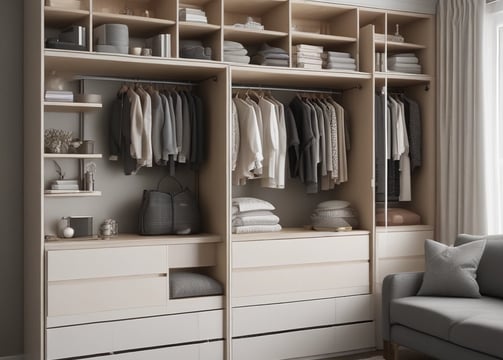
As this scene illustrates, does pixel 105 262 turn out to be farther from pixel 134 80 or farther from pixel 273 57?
pixel 273 57

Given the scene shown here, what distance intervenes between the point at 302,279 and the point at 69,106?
80.5 inches

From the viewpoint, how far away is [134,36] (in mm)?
4945

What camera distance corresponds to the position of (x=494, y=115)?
16.6 feet

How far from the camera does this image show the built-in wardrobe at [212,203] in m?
4.23

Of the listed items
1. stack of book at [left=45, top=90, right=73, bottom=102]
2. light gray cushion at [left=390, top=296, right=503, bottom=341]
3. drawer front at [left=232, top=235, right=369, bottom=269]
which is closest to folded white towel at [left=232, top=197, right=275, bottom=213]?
drawer front at [left=232, top=235, right=369, bottom=269]

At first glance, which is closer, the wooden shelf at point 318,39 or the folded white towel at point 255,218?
the folded white towel at point 255,218

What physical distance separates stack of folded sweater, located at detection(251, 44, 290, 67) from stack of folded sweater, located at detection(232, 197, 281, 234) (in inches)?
40.1

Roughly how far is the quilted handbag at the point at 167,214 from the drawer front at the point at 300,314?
707 millimetres

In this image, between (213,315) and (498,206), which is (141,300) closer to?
(213,315)

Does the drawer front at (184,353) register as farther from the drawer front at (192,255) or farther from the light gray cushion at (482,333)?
the light gray cushion at (482,333)

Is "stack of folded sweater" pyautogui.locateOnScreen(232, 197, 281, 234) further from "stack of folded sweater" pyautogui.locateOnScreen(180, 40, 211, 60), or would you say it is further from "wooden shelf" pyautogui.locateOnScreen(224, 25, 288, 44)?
"wooden shelf" pyautogui.locateOnScreen(224, 25, 288, 44)

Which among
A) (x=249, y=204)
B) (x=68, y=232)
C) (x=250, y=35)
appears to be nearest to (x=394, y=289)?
(x=249, y=204)

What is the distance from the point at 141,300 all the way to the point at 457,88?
292 centimetres

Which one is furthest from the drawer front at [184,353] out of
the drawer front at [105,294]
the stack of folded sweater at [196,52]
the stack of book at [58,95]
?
the stack of folded sweater at [196,52]
